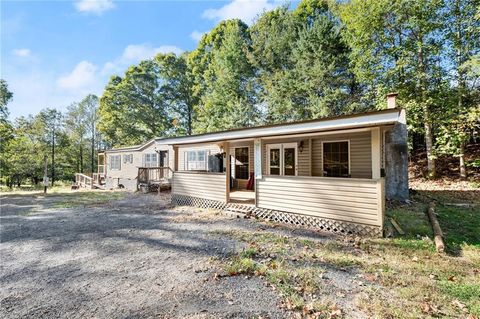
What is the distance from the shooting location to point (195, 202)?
9344 mm

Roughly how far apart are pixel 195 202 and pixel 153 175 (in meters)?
7.90

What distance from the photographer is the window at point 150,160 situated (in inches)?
667

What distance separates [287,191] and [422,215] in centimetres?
451

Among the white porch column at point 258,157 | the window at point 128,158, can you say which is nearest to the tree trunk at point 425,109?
the white porch column at point 258,157

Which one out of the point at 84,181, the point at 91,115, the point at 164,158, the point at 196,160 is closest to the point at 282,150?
the point at 196,160

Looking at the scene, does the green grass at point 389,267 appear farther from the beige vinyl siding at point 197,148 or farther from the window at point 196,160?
the window at point 196,160

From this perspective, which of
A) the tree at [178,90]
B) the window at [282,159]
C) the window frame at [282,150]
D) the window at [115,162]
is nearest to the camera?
the window frame at [282,150]

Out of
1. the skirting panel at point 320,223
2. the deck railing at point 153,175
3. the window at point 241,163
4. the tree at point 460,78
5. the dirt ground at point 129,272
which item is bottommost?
the dirt ground at point 129,272

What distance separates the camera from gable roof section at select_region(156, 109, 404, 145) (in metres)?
4.96

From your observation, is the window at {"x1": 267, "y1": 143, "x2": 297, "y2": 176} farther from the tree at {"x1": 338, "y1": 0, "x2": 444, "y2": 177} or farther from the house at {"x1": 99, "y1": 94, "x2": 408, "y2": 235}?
the tree at {"x1": 338, "y1": 0, "x2": 444, "y2": 177}

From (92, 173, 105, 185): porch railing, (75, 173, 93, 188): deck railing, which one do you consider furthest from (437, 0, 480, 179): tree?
(75, 173, 93, 188): deck railing

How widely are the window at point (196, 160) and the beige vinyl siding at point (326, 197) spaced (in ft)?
20.4

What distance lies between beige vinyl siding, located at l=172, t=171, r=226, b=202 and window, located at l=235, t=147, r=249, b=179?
2618 millimetres

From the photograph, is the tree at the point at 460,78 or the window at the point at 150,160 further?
the window at the point at 150,160
